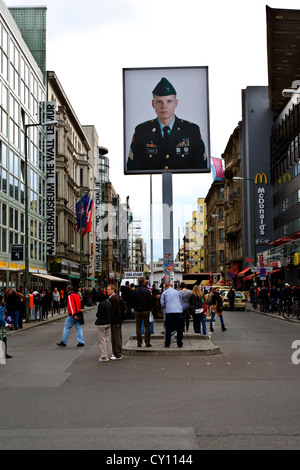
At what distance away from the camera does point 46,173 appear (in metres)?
59.1

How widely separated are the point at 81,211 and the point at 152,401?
54.3 m

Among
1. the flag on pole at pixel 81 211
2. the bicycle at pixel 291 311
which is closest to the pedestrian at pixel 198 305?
the bicycle at pixel 291 311

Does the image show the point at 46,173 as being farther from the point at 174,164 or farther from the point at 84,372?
the point at 84,372

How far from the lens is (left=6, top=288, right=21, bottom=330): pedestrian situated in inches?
995

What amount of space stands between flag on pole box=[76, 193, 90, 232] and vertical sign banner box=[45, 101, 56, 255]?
11.9ft

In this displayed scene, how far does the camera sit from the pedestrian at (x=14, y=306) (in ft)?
82.9

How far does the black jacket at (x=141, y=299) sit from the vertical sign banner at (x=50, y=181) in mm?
43507

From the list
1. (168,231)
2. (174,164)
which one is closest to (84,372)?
(168,231)

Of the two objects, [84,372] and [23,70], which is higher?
[23,70]

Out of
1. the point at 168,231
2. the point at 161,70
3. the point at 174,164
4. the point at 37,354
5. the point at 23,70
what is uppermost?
the point at 23,70

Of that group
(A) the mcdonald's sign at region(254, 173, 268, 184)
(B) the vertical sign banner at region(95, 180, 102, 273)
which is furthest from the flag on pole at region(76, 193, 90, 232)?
(B) the vertical sign banner at region(95, 180, 102, 273)

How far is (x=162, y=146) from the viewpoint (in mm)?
22469

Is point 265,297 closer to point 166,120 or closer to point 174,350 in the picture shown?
point 166,120

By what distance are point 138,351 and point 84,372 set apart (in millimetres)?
3341
